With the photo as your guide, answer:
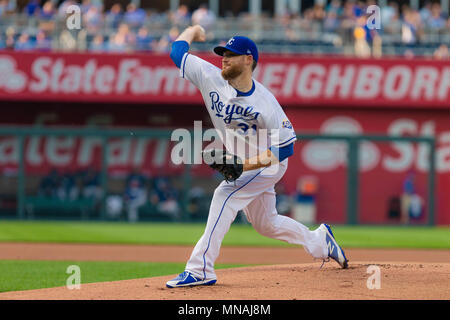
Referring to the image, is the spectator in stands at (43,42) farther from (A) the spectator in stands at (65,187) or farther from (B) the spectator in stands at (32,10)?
(A) the spectator in stands at (65,187)

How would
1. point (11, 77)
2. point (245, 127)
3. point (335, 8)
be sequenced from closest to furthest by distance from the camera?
1. point (245, 127)
2. point (11, 77)
3. point (335, 8)

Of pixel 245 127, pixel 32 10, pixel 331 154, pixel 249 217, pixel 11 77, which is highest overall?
pixel 32 10

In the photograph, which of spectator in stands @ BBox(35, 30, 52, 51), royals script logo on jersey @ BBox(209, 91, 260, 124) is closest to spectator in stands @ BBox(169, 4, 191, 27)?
spectator in stands @ BBox(35, 30, 52, 51)

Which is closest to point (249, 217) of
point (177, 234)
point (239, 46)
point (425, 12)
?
point (239, 46)

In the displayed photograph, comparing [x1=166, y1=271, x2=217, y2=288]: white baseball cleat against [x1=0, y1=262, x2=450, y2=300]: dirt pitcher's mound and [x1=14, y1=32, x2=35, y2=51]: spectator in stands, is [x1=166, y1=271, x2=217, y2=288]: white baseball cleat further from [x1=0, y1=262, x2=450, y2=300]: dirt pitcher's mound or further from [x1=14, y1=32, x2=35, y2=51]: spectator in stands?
[x1=14, y1=32, x2=35, y2=51]: spectator in stands

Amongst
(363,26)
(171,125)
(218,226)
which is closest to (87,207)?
(171,125)

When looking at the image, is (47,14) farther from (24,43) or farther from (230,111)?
(230,111)
